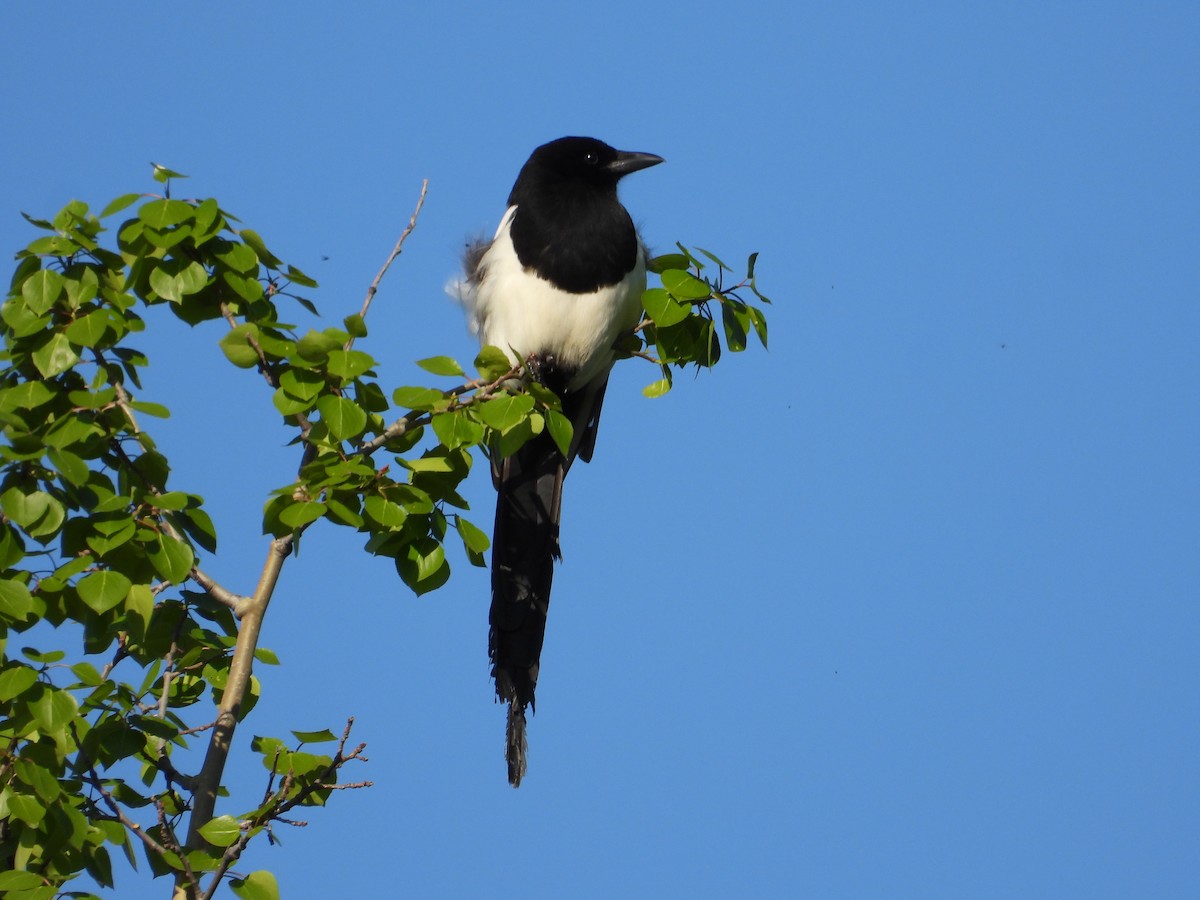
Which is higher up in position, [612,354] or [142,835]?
[612,354]

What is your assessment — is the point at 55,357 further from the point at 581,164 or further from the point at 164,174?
the point at 581,164

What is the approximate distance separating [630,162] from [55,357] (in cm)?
259

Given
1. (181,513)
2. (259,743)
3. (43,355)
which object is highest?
(43,355)

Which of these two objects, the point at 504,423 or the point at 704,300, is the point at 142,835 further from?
the point at 704,300

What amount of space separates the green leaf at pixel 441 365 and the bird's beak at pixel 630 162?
6.93 feet

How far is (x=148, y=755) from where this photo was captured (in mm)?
2660

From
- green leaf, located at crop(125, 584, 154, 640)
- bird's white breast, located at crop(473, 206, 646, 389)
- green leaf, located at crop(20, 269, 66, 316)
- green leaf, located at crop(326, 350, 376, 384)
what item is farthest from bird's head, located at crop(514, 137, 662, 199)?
green leaf, located at crop(125, 584, 154, 640)

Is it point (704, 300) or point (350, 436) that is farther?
point (704, 300)

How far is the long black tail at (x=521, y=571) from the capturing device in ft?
12.4

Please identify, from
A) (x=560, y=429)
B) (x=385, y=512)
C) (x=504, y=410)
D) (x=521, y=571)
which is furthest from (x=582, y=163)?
(x=385, y=512)

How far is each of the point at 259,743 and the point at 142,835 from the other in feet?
0.92

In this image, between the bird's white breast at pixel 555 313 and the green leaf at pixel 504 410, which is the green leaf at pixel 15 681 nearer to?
the green leaf at pixel 504 410

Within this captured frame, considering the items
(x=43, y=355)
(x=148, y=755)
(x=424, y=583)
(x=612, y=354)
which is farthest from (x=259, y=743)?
(x=612, y=354)

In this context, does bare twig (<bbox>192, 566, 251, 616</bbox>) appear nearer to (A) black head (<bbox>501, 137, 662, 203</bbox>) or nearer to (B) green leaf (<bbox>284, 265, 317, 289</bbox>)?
(B) green leaf (<bbox>284, 265, 317, 289</bbox>)
